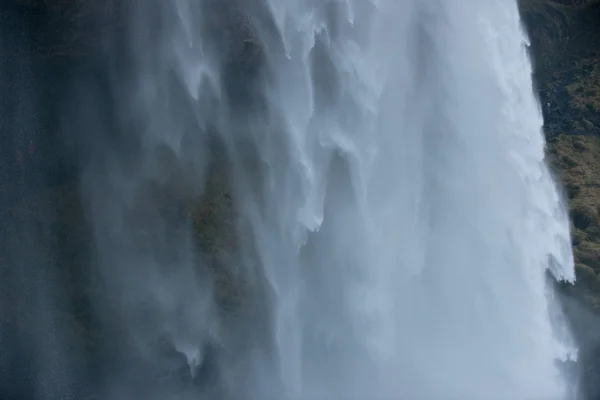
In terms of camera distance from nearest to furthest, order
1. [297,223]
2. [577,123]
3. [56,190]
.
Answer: [297,223] → [56,190] → [577,123]

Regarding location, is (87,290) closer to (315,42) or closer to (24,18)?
(24,18)

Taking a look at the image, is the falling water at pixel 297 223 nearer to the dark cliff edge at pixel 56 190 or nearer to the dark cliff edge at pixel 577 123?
the dark cliff edge at pixel 56 190

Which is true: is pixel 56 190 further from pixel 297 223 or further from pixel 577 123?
pixel 577 123

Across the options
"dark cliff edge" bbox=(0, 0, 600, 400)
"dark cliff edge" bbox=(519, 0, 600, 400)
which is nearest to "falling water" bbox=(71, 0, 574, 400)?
"dark cliff edge" bbox=(0, 0, 600, 400)

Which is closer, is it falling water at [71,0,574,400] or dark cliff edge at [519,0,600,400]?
falling water at [71,0,574,400]

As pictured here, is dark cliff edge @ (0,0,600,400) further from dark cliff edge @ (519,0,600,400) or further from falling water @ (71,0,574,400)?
dark cliff edge @ (519,0,600,400)

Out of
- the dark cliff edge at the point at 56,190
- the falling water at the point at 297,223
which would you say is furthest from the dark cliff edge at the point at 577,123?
the dark cliff edge at the point at 56,190

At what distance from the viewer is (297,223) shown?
23859mm

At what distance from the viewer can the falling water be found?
23.6 meters

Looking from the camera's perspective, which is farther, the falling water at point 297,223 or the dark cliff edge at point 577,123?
the dark cliff edge at point 577,123

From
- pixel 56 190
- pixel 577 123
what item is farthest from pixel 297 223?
pixel 577 123

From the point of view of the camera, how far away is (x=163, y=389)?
23.3m

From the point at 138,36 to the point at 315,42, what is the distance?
16.0 feet

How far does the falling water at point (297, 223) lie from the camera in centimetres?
2358
